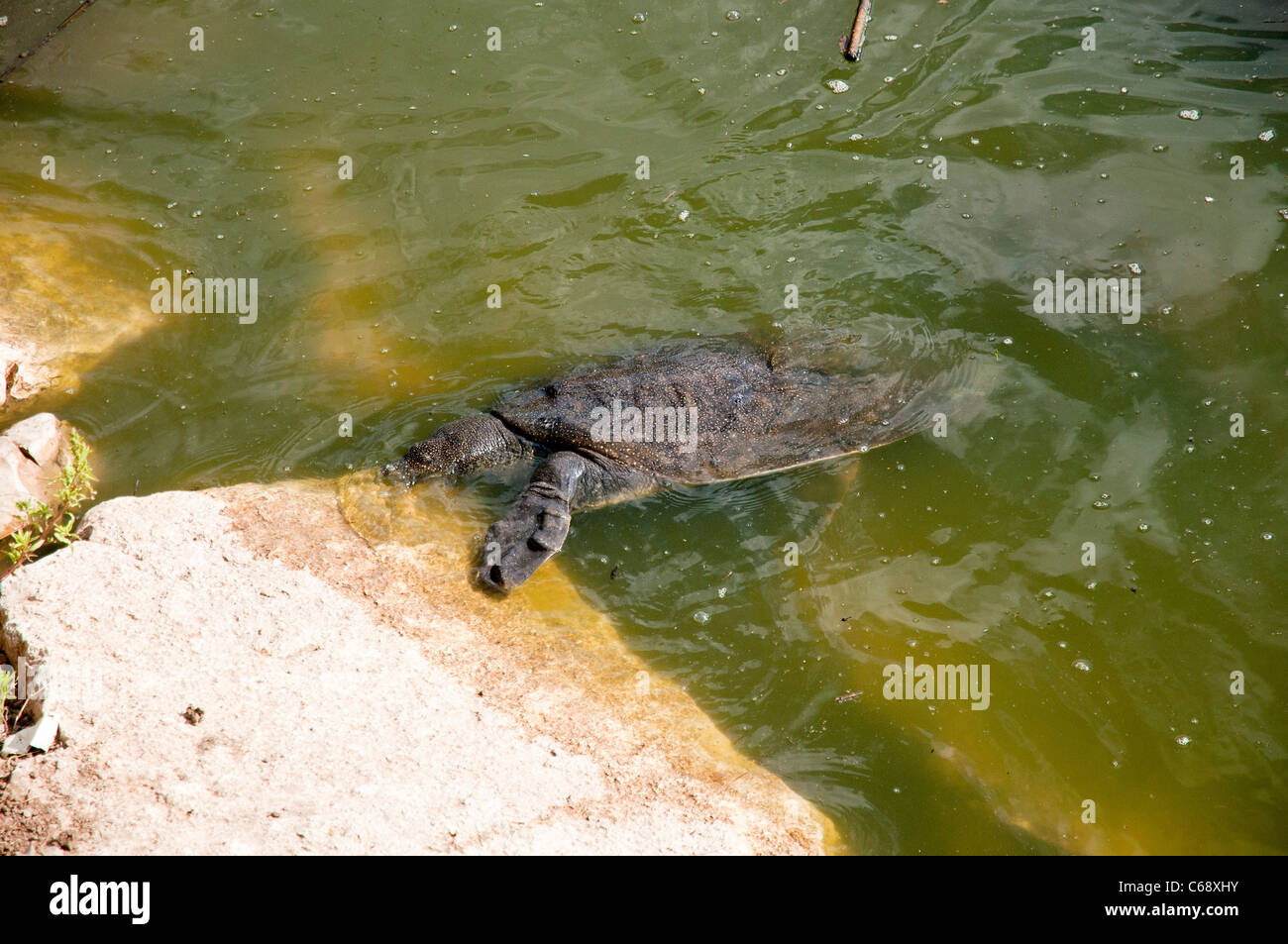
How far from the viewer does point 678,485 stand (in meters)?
5.99

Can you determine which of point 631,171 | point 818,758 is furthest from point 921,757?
point 631,171

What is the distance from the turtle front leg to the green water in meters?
0.21

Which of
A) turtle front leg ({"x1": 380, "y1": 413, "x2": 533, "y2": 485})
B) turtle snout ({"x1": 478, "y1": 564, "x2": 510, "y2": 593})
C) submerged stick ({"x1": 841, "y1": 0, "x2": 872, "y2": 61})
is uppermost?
submerged stick ({"x1": 841, "y1": 0, "x2": 872, "y2": 61})

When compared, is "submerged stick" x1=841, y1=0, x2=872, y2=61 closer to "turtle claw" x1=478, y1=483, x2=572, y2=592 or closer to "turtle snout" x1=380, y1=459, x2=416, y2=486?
"turtle claw" x1=478, y1=483, x2=572, y2=592

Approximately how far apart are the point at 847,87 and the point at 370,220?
434 centimetres

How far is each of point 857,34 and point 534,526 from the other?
5.96 metres

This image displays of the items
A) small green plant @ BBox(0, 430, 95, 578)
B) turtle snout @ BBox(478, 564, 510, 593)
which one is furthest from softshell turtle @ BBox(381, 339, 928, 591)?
small green plant @ BBox(0, 430, 95, 578)

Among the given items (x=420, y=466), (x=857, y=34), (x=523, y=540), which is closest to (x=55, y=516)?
(x=420, y=466)

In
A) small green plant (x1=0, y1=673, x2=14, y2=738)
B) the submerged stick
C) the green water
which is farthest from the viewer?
the submerged stick

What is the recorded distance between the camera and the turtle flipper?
5312 mm

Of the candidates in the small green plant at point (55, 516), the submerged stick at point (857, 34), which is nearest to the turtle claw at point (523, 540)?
the small green plant at point (55, 516)

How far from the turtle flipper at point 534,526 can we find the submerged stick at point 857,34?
508 cm

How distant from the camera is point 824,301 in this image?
22.7ft

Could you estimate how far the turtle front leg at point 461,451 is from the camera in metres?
5.90
